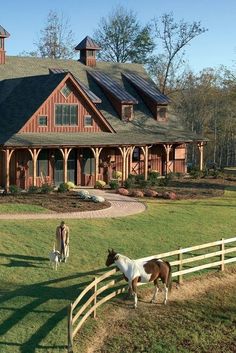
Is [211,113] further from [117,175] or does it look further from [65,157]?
[65,157]

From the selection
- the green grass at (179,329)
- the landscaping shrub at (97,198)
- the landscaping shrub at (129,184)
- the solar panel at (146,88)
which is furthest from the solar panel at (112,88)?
the green grass at (179,329)

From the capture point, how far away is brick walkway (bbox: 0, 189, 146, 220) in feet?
87.8

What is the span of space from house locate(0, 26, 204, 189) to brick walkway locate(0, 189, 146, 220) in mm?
4071

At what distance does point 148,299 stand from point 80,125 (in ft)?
70.7

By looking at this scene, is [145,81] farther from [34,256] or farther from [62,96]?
[34,256]

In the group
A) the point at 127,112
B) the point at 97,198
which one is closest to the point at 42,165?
the point at 97,198

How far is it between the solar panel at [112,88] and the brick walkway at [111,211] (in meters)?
10.9

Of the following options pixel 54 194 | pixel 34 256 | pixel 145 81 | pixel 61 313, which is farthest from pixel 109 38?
pixel 61 313

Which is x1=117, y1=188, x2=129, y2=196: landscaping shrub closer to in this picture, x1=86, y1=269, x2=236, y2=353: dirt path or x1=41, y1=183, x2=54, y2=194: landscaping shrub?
x1=41, y1=183, x2=54, y2=194: landscaping shrub

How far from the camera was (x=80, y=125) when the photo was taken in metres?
38.0

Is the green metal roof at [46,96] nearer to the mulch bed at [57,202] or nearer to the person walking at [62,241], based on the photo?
the mulch bed at [57,202]

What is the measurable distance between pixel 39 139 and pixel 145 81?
636 inches

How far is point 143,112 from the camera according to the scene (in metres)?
45.3

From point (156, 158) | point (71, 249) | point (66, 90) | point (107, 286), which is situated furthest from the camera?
point (156, 158)
